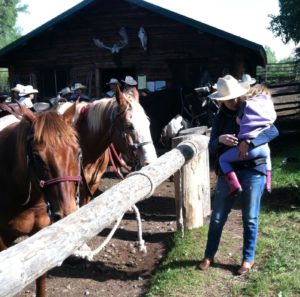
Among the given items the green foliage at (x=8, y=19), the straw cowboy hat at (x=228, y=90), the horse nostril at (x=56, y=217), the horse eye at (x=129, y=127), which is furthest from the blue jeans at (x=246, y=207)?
the green foliage at (x=8, y=19)

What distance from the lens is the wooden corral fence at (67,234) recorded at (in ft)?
5.73

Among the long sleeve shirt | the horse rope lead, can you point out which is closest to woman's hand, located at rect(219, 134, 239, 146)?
the long sleeve shirt

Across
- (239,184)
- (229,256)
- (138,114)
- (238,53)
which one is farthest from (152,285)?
(238,53)

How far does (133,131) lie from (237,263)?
184cm

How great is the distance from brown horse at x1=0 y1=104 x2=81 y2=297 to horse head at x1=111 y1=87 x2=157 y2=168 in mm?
1593

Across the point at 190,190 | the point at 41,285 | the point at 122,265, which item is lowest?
the point at 122,265

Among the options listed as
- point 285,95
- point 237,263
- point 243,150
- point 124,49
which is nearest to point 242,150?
point 243,150

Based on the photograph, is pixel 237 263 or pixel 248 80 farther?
pixel 248 80

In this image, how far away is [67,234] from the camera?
7.32ft

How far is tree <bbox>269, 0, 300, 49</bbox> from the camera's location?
27078 mm

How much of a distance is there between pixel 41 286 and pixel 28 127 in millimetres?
1374

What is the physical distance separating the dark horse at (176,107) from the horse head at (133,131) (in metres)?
4.43

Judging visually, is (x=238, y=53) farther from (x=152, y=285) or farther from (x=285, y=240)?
(x=152, y=285)

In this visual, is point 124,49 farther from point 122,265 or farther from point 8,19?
point 8,19
